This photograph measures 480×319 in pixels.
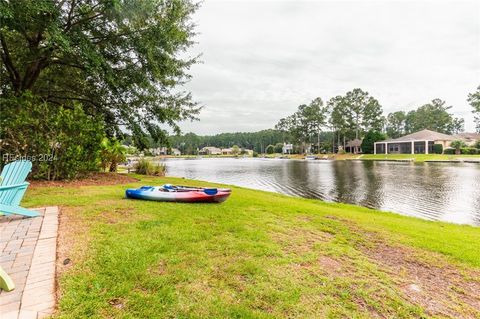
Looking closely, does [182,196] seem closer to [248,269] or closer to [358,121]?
[248,269]

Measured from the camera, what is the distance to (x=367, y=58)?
25.9 m

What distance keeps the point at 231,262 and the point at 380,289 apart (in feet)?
5.31

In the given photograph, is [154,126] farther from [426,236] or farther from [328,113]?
[328,113]

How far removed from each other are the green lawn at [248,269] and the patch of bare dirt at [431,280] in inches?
0.6

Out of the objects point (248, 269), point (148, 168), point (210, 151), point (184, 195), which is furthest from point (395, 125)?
point (248, 269)

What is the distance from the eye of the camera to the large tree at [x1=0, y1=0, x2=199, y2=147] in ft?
26.5

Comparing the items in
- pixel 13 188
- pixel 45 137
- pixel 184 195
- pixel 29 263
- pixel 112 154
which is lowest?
pixel 29 263

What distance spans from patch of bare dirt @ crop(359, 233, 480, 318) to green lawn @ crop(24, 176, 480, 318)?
0.05 ft

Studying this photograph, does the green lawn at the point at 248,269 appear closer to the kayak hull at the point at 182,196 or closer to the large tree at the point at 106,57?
the kayak hull at the point at 182,196

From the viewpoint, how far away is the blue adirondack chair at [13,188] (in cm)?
396

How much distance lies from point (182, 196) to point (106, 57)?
24.0 feet

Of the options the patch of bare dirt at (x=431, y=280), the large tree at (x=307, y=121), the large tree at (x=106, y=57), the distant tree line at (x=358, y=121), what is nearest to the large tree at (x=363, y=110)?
the distant tree line at (x=358, y=121)

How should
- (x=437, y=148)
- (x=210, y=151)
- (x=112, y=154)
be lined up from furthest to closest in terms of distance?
(x=210, y=151) < (x=437, y=148) < (x=112, y=154)

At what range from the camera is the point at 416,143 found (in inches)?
1973
